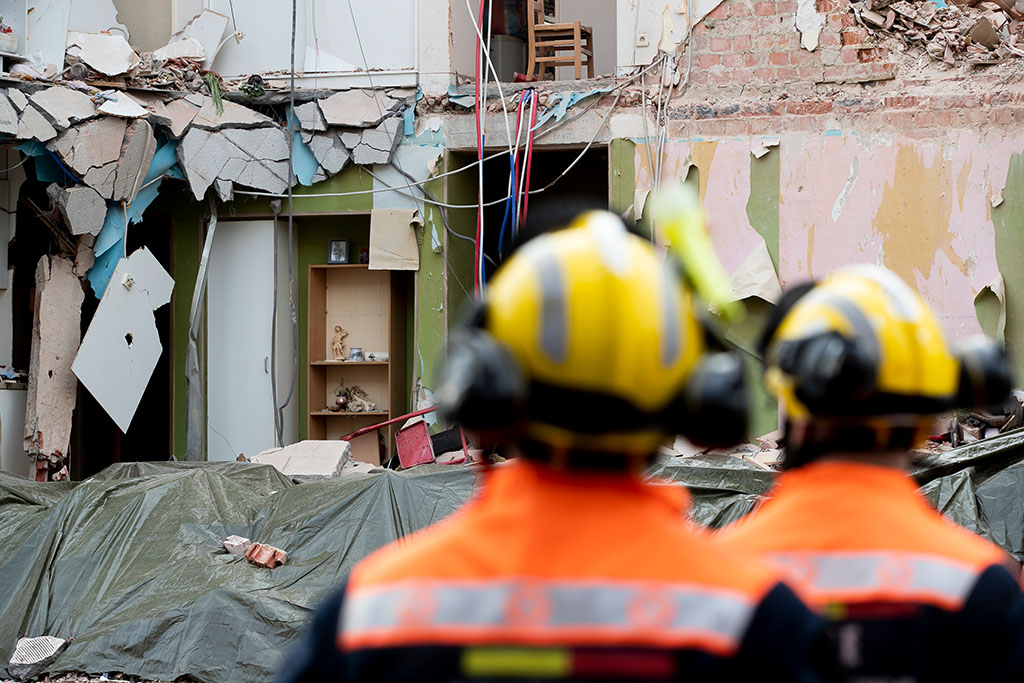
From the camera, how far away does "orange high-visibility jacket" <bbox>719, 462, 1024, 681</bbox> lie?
1607 millimetres

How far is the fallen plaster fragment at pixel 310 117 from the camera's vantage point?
1042 centimetres

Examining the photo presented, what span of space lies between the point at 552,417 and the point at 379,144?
9305 millimetres

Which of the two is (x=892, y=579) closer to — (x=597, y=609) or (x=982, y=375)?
(x=982, y=375)

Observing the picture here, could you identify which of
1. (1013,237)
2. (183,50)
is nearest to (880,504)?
(1013,237)

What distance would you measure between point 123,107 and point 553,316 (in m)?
9.26

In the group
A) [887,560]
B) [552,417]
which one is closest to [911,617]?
[887,560]

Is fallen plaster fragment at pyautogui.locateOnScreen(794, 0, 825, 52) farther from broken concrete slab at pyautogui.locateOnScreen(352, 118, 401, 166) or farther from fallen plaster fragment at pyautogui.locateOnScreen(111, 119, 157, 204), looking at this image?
fallen plaster fragment at pyautogui.locateOnScreen(111, 119, 157, 204)

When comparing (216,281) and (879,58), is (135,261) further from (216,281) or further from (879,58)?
(879,58)

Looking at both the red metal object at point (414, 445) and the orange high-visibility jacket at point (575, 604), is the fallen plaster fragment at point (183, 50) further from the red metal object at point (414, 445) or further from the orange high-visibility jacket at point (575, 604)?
the orange high-visibility jacket at point (575, 604)

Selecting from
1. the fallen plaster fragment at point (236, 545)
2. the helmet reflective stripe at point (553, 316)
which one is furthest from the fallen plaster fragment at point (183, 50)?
the helmet reflective stripe at point (553, 316)

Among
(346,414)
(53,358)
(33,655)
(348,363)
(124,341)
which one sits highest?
(124,341)

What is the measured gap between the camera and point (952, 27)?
30.5ft

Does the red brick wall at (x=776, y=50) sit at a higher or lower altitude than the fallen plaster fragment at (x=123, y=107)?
higher

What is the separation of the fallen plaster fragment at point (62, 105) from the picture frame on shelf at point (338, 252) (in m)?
2.27
